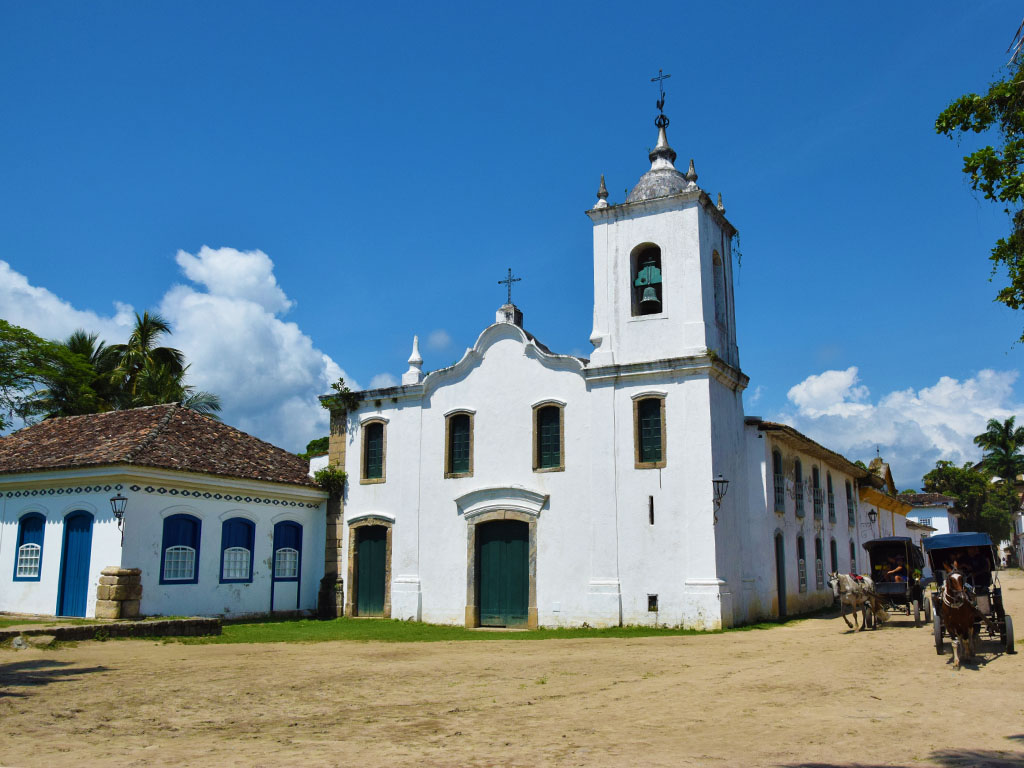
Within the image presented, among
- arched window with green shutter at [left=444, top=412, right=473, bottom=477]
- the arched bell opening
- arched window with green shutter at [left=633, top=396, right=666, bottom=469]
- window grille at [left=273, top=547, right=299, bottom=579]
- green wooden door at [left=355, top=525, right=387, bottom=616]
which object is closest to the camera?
arched window with green shutter at [left=633, top=396, right=666, bottom=469]

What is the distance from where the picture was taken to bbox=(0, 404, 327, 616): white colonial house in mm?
Result: 18641

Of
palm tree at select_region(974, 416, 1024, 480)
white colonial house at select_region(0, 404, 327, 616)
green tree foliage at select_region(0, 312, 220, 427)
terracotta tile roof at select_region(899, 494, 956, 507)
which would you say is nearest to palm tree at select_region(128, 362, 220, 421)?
green tree foliage at select_region(0, 312, 220, 427)

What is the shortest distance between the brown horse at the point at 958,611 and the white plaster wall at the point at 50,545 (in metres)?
15.8

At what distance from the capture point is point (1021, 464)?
68438 millimetres

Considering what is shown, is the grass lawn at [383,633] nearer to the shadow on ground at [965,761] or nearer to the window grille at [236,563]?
the window grille at [236,563]

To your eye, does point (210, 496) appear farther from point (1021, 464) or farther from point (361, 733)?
point (1021, 464)

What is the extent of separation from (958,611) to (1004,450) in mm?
66584

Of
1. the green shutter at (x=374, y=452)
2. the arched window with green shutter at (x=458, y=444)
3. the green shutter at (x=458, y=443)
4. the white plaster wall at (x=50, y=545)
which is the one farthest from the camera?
the green shutter at (x=374, y=452)

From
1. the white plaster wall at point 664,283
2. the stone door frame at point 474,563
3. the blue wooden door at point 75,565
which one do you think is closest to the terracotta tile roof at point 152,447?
the blue wooden door at point 75,565

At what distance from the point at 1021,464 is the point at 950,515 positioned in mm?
11382

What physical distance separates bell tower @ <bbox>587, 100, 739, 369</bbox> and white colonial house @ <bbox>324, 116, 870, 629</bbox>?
0.15 feet

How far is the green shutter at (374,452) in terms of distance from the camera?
2317 cm

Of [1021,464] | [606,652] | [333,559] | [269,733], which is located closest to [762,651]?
[606,652]

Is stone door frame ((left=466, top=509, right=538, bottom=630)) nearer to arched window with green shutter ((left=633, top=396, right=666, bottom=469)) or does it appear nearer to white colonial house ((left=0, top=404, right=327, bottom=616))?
arched window with green shutter ((left=633, top=396, right=666, bottom=469))
